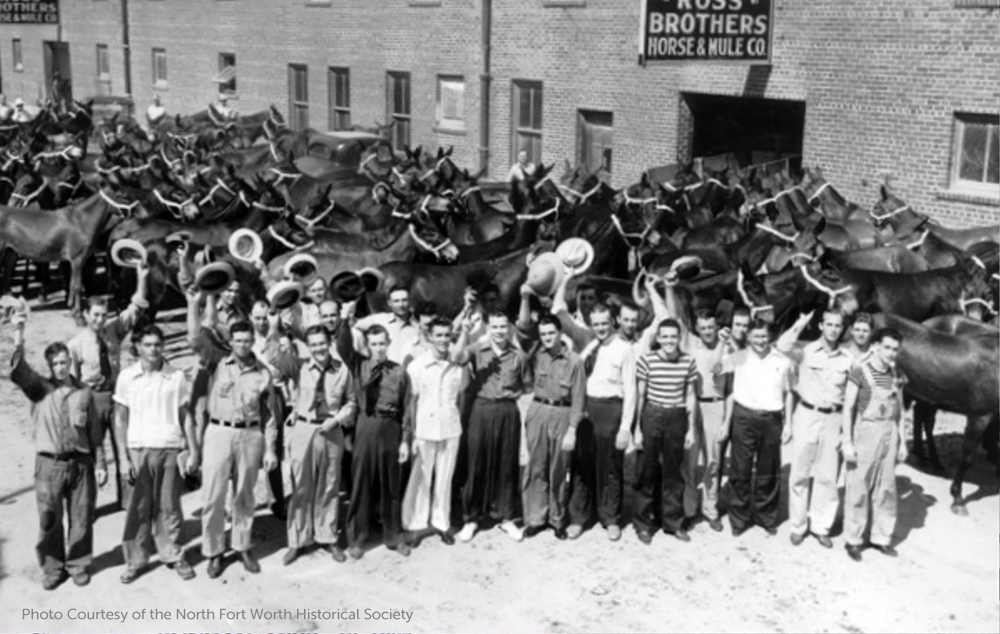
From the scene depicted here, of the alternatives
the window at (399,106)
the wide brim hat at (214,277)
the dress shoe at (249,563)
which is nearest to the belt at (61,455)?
the dress shoe at (249,563)

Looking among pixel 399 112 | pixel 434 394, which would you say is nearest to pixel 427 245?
pixel 434 394

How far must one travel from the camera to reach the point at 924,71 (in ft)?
60.1

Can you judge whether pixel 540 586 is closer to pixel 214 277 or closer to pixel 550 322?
pixel 550 322

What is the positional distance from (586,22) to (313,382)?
56.3 ft

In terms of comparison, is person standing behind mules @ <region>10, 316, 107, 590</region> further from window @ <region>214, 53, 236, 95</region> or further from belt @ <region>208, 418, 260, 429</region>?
window @ <region>214, 53, 236, 95</region>

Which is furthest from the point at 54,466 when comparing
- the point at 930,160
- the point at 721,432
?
the point at 930,160

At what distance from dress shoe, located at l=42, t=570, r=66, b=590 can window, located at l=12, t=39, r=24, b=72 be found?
4581cm

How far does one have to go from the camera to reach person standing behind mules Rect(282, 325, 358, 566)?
27.7 ft

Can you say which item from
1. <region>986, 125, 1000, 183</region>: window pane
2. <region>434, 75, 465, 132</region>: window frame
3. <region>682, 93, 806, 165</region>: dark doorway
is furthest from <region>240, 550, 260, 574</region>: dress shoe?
<region>434, 75, 465, 132</region>: window frame

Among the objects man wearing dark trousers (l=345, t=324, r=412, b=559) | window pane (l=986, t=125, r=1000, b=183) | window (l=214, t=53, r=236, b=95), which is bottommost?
man wearing dark trousers (l=345, t=324, r=412, b=559)

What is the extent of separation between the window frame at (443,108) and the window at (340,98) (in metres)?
3.88

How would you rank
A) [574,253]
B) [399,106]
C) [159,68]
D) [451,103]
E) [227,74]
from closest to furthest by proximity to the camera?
[574,253]
[451,103]
[399,106]
[227,74]
[159,68]

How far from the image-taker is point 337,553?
8727mm

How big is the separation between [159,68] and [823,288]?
32.5m
